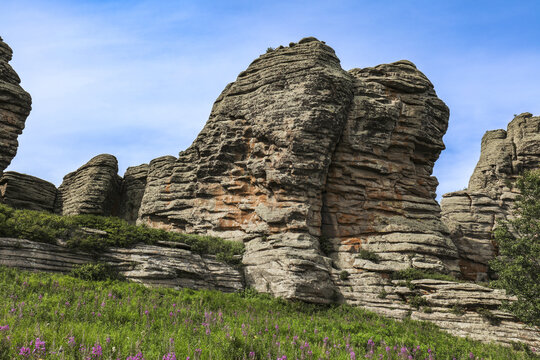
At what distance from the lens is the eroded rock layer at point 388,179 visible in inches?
1280

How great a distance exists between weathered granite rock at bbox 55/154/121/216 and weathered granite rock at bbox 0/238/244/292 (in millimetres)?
26326

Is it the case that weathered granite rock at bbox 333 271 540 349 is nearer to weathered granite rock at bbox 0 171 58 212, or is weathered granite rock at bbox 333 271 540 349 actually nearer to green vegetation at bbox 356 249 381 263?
green vegetation at bbox 356 249 381 263

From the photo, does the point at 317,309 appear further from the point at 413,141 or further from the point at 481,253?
the point at 481,253

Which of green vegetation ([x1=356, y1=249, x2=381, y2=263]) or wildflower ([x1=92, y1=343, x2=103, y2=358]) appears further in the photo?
green vegetation ([x1=356, y1=249, x2=381, y2=263])

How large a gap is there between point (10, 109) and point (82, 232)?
711 inches

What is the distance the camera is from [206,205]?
3753 centimetres

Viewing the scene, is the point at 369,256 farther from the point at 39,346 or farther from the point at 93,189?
the point at 93,189

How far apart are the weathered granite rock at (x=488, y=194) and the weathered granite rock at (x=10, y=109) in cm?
4539

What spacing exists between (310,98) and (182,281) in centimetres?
1865

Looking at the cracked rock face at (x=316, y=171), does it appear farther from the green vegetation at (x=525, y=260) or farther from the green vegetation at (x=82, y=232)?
the green vegetation at (x=525, y=260)

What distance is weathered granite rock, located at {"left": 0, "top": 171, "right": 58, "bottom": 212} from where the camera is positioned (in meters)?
48.6

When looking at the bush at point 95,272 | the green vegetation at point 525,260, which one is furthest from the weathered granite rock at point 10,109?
the green vegetation at point 525,260

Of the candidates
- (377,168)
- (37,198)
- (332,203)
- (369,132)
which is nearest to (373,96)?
(369,132)

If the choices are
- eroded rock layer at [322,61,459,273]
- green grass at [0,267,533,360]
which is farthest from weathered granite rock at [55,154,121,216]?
green grass at [0,267,533,360]
